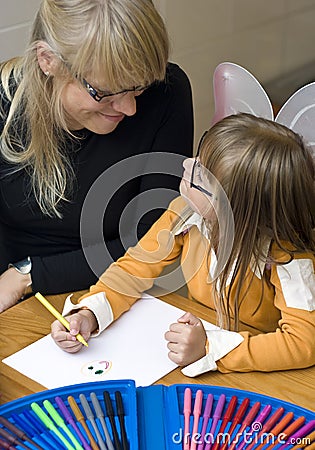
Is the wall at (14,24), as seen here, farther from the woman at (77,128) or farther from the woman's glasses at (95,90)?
the woman's glasses at (95,90)

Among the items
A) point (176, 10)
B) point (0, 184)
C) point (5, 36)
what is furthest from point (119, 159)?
point (176, 10)

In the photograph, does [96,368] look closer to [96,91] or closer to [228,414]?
[228,414]

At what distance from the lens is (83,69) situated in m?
1.32

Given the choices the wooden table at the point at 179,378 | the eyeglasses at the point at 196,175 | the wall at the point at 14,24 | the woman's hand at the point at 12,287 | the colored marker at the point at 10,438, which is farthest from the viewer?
the wall at the point at 14,24

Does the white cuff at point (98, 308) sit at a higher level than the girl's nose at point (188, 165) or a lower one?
lower

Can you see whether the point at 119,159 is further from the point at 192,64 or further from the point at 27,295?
the point at 192,64

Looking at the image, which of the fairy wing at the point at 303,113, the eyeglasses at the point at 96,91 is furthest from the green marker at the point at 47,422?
the fairy wing at the point at 303,113

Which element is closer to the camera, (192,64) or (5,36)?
(5,36)

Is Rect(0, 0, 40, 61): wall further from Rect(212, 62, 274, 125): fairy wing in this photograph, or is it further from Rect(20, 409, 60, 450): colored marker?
Rect(20, 409, 60, 450): colored marker

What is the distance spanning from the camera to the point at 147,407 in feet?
3.63

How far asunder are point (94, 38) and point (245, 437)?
682mm

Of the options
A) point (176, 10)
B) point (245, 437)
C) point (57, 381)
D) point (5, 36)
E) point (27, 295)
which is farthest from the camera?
point (176, 10)

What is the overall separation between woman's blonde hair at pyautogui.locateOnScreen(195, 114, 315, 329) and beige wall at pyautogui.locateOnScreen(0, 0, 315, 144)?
2.82 ft

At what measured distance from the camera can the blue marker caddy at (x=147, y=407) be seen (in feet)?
3.43
